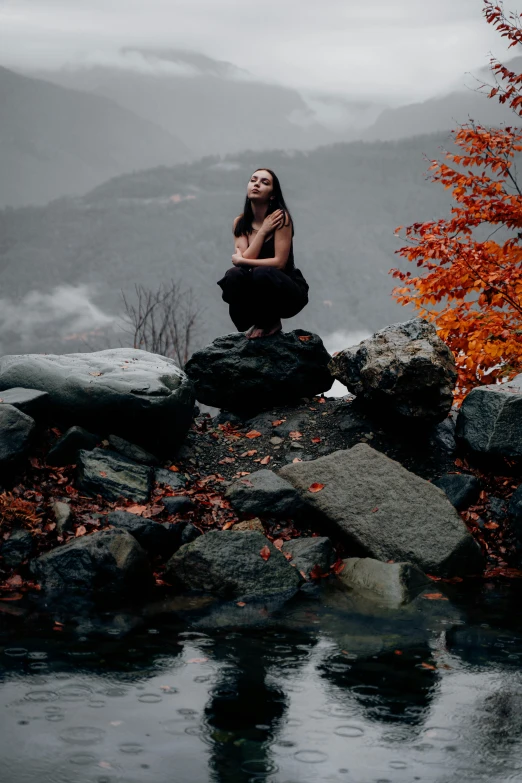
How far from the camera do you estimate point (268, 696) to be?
13.8ft

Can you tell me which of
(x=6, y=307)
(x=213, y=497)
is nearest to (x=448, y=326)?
(x=213, y=497)

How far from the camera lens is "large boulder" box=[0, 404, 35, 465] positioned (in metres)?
6.96

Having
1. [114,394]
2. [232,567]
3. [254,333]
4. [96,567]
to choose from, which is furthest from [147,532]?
[254,333]

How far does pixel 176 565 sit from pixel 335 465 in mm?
1965

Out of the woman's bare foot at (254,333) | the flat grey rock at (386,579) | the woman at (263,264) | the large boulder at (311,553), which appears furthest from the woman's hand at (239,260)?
the flat grey rock at (386,579)

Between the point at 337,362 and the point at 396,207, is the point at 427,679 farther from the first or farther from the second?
the point at 396,207

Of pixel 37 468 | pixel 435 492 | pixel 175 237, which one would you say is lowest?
pixel 435 492

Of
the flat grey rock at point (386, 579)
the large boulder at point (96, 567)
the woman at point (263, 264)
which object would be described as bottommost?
the flat grey rock at point (386, 579)

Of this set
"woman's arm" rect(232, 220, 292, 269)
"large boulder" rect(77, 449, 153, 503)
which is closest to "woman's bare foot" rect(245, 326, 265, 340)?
"woman's arm" rect(232, 220, 292, 269)

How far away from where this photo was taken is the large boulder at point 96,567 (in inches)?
235

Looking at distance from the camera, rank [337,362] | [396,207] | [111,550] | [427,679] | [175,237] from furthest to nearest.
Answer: [396,207]
[175,237]
[337,362]
[111,550]
[427,679]

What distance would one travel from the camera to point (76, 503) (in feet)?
23.1

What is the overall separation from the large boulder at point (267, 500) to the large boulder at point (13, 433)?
1956mm

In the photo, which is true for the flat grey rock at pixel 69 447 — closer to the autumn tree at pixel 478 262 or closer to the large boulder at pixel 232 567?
the large boulder at pixel 232 567
